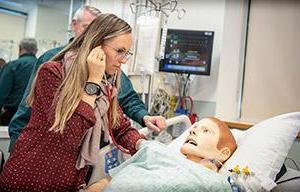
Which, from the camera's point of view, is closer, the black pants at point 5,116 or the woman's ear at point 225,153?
the woman's ear at point 225,153

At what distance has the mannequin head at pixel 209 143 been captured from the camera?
1.54m

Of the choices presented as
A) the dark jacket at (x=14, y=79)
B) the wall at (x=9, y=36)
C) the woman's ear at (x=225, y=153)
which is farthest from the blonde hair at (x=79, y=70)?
the wall at (x=9, y=36)

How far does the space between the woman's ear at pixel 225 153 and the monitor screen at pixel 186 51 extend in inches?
57.3

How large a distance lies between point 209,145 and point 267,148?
0.24 m

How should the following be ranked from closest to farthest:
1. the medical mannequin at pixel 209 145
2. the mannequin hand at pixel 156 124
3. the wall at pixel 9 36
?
the medical mannequin at pixel 209 145
the mannequin hand at pixel 156 124
the wall at pixel 9 36

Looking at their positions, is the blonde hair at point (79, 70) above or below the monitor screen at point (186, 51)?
below

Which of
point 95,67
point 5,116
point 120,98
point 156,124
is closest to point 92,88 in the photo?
point 95,67

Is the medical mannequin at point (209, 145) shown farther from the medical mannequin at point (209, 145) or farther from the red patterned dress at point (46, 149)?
the red patterned dress at point (46, 149)

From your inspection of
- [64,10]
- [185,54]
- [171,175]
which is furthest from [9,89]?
[171,175]

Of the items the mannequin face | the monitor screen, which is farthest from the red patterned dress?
the monitor screen

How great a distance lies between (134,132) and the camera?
156 cm

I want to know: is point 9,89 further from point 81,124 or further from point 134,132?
point 81,124

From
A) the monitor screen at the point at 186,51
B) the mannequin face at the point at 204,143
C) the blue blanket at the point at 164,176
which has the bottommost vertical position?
the blue blanket at the point at 164,176

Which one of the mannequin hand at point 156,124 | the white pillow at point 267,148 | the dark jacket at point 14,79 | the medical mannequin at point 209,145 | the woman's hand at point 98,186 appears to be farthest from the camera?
the dark jacket at point 14,79
